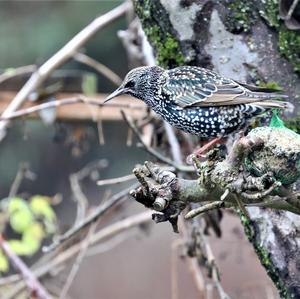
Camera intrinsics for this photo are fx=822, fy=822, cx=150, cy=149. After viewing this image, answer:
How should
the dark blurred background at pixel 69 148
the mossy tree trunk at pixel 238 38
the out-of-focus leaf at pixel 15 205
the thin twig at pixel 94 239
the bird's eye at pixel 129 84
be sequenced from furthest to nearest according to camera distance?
the dark blurred background at pixel 69 148 < the thin twig at pixel 94 239 < the out-of-focus leaf at pixel 15 205 < the bird's eye at pixel 129 84 < the mossy tree trunk at pixel 238 38

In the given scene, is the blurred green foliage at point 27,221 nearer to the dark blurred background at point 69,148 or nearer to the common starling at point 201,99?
the common starling at point 201,99

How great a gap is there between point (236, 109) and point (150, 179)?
77 cm

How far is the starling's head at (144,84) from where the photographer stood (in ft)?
10.8

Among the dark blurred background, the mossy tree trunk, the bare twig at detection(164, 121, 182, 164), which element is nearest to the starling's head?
the mossy tree trunk

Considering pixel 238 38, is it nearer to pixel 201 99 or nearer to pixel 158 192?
pixel 201 99

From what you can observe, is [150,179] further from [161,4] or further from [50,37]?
[50,37]

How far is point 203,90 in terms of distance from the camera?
3154mm

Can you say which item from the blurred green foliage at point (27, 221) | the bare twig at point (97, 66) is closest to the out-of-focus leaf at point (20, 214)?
the blurred green foliage at point (27, 221)

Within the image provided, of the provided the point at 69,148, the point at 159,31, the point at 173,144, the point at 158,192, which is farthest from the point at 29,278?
the point at 69,148

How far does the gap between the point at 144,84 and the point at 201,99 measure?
0.93 feet

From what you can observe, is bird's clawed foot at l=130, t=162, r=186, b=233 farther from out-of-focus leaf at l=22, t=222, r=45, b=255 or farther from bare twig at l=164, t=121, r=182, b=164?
out-of-focus leaf at l=22, t=222, r=45, b=255

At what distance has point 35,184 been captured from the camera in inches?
344

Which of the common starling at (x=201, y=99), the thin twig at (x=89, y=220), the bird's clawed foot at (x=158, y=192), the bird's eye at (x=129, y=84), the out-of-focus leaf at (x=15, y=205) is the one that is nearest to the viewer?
the bird's clawed foot at (x=158, y=192)

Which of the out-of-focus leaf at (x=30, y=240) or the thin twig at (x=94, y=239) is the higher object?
the out-of-focus leaf at (x=30, y=240)
